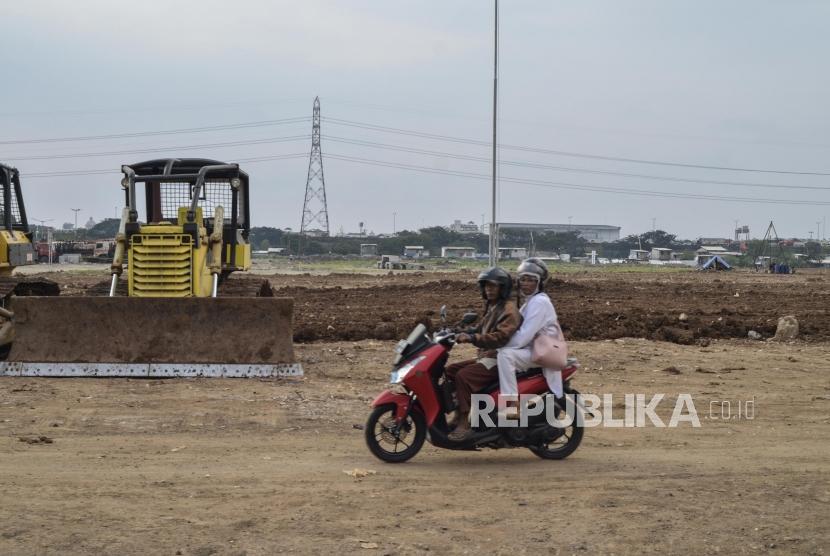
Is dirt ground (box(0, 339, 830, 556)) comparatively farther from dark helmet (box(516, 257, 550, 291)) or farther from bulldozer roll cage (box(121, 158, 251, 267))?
bulldozer roll cage (box(121, 158, 251, 267))

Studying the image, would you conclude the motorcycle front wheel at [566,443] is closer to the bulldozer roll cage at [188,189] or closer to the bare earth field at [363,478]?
the bare earth field at [363,478]

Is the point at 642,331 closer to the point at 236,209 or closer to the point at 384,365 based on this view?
the point at 384,365

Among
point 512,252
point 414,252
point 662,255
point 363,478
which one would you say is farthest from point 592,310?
point 662,255

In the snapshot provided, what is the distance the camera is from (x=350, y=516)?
7.01 metres

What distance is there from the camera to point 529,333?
862 cm

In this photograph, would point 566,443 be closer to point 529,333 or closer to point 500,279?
point 529,333

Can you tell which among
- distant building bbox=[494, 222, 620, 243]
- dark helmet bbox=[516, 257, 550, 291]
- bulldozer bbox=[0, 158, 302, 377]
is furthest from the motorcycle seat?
distant building bbox=[494, 222, 620, 243]

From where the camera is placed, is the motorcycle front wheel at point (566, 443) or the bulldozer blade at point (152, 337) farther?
the bulldozer blade at point (152, 337)

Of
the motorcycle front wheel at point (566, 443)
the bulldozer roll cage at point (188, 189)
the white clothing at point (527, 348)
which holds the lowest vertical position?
the motorcycle front wheel at point (566, 443)

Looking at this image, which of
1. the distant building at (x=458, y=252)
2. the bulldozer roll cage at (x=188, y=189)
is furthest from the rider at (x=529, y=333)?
the distant building at (x=458, y=252)

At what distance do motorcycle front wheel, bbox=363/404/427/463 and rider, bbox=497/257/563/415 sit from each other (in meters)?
0.80

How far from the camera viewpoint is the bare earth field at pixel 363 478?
257 inches

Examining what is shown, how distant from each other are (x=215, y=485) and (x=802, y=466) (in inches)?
196

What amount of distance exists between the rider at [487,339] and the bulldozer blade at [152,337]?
15.8 feet
